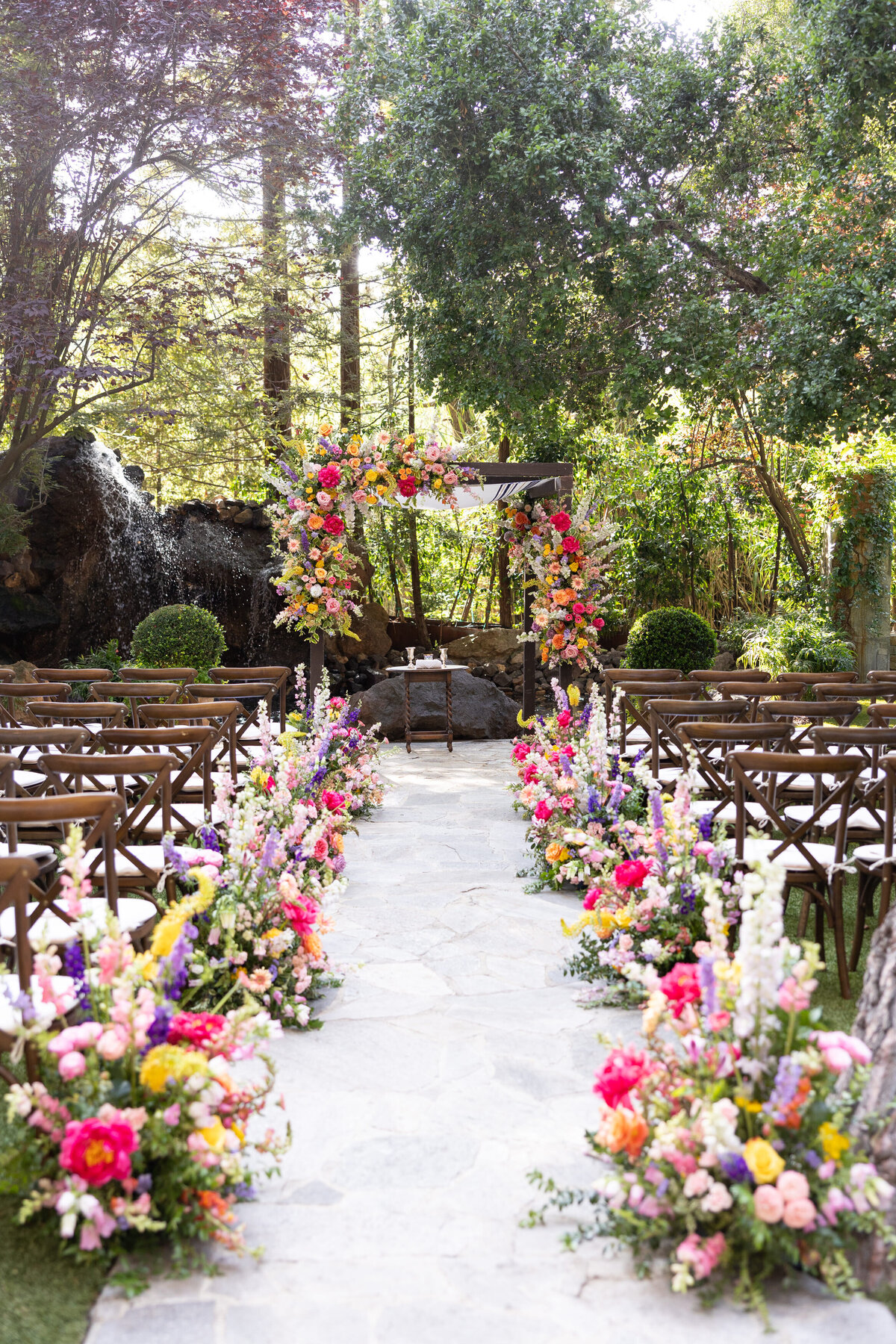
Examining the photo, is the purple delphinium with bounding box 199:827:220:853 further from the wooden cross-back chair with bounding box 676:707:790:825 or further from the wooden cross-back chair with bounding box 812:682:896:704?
the wooden cross-back chair with bounding box 812:682:896:704

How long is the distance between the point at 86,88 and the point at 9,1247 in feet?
27.8

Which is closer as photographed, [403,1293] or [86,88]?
[403,1293]

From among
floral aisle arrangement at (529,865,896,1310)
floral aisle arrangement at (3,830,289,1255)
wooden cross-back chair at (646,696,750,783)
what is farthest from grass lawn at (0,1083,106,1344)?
wooden cross-back chair at (646,696,750,783)

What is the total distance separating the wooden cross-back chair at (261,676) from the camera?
21.3ft

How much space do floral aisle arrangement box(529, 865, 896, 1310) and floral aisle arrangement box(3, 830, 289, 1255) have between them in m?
0.72

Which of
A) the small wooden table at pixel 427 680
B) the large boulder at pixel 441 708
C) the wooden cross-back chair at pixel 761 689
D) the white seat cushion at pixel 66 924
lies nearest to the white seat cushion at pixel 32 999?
the white seat cushion at pixel 66 924

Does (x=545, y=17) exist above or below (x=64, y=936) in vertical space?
above

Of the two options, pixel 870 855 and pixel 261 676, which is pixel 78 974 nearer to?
pixel 870 855

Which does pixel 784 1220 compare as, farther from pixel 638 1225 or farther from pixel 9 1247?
pixel 9 1247

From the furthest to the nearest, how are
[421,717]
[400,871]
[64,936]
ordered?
[421,717] < [400,871] < [64,936]

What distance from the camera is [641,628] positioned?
33.5ft

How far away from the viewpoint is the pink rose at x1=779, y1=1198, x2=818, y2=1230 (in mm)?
1798

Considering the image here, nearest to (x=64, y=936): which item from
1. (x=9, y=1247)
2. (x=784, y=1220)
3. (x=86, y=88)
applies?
(x=9, y=1247)

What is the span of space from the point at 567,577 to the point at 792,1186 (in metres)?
6.73
